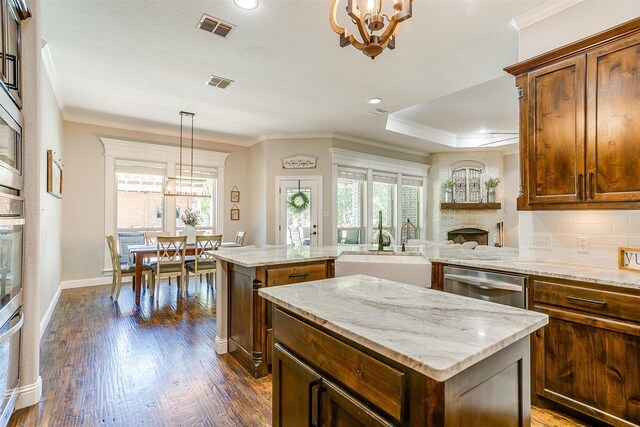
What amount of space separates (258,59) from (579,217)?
310cm

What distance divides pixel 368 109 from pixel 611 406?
13.4 ft

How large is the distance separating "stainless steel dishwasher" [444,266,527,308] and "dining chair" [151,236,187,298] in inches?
137

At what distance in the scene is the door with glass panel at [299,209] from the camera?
244 inches

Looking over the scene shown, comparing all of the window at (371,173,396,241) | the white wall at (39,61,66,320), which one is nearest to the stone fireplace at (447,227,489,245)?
the window at (371,173,396,241)

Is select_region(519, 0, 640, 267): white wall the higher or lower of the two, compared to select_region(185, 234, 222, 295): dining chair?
higher

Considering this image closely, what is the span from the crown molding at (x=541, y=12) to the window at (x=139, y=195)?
5718 mm

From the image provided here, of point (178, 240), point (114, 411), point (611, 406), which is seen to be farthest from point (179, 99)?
point (611, 406)

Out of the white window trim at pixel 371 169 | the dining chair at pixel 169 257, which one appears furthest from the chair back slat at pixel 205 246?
the white window trim at pixel 371 169

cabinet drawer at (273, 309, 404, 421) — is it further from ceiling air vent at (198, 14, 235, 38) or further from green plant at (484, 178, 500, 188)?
green plant at (484, 178, 500, 188)

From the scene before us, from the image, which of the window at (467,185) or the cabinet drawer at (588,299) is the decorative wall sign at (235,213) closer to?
the window at (467,185)

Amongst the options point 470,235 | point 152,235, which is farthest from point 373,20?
point 470,235

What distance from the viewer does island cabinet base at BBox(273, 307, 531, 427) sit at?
2.73ft

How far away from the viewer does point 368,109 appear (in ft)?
15.7

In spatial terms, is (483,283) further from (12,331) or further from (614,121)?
(12,331)
